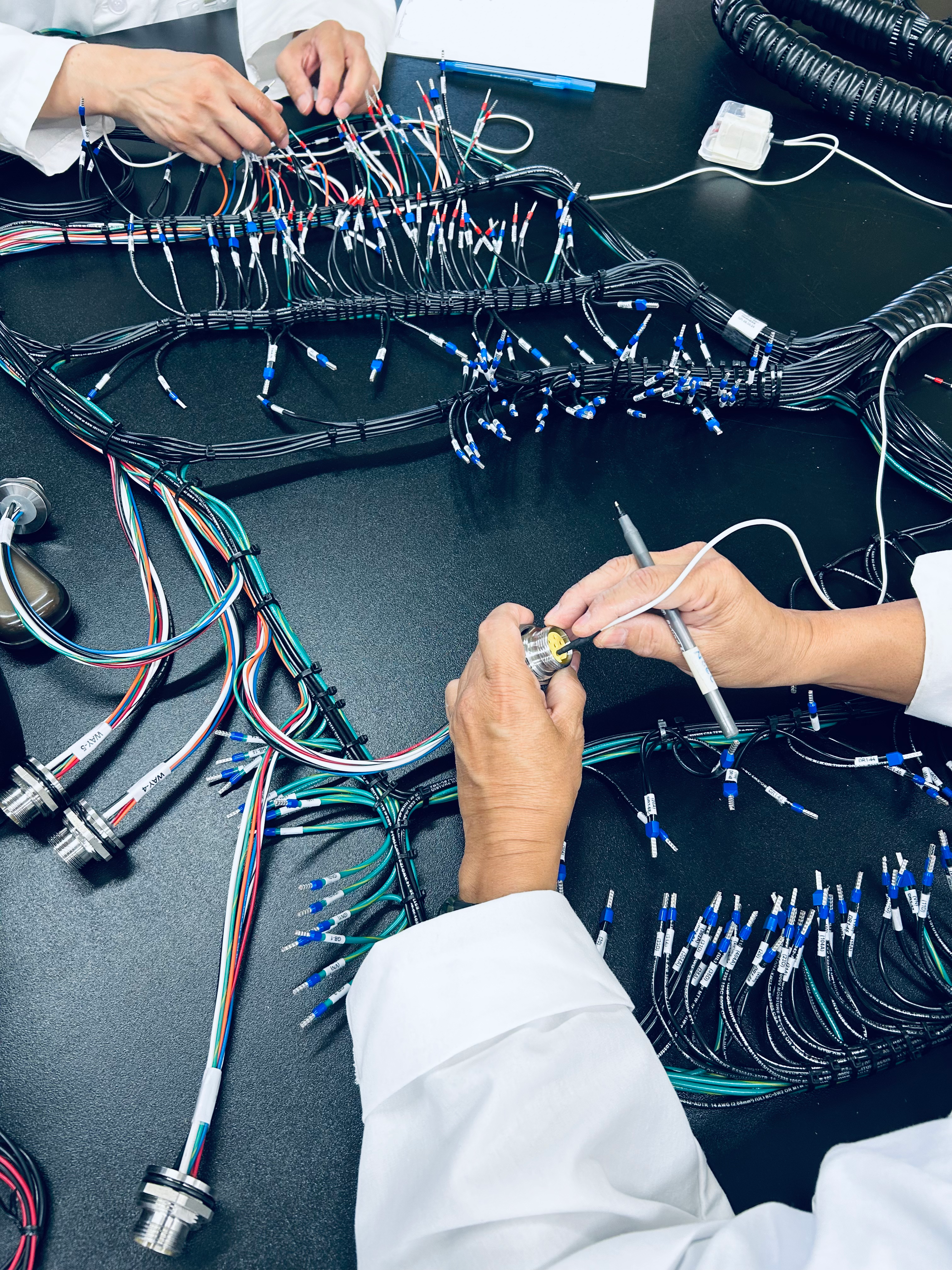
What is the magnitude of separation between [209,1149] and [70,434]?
2.70 ft

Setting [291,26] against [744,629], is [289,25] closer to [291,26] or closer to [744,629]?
[291,26]

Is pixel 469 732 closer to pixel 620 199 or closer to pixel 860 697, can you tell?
pixel 860 697

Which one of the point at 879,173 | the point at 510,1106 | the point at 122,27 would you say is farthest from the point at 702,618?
the point at 122,27

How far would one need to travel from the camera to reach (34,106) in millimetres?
1216

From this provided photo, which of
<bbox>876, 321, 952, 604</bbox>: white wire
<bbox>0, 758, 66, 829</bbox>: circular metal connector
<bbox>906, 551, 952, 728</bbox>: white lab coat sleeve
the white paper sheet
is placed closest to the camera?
<bbox>0, 758, 66, 829</bbox>: circular metal connector

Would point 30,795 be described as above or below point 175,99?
below

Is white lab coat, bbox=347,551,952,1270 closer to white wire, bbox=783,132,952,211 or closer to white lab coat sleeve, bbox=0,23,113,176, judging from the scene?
white lab coat sleeve, bbox=0,23,113,176

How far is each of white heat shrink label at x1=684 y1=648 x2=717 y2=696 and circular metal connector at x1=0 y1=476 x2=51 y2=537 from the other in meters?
0.74

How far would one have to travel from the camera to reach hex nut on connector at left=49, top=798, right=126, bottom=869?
796mm

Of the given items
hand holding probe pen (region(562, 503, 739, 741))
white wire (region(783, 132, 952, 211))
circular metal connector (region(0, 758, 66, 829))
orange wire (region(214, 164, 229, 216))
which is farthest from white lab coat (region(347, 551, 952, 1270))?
white wire (region(783, 132, 952, 211))

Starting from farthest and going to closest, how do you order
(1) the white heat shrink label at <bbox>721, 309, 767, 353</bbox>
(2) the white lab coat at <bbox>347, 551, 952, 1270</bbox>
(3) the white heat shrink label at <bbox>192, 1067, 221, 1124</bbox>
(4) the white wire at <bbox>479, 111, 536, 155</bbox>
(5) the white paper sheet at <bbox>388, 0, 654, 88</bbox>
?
(5) the white paper sheet at <bbox>388, 0, 654, 88</bbox>
(4) the white wire at <bbox>479, 111, 536, 155</bbox>
(1) the white heat shrink label at <bbox>721, 309, 767, 353</bbox>
(3) the white heat shrink label at <bbox>192, 1067, 221, 1124</bbox>
(2) the white lab coat at <bbox>347, 551, 952, 1270</bbox>

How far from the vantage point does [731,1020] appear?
0.80 metres

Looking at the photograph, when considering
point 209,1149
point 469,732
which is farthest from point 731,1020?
point 209,1149

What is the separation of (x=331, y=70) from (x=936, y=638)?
124 cm
